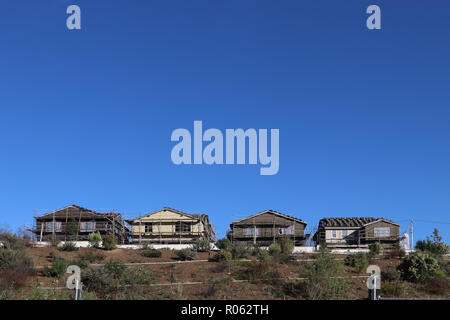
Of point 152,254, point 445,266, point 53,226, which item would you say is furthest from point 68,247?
point 445,266

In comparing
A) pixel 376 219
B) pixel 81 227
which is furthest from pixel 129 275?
pixel 376 219

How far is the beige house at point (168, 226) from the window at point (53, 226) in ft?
33.5

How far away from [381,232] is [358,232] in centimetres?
323

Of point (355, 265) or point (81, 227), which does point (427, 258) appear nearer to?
point (355, 265)

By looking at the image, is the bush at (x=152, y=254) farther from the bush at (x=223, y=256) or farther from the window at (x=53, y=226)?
the window at (x=53, y=226)

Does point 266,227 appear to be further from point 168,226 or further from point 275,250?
point 275,250

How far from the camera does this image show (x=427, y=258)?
132 feet

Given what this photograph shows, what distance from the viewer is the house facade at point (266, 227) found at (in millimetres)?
68062

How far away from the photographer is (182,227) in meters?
69.1

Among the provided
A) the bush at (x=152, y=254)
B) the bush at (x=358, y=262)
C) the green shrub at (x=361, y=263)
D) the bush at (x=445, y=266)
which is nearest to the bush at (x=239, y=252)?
the bush at (x=152, y=254)
